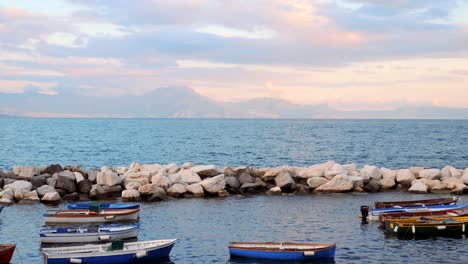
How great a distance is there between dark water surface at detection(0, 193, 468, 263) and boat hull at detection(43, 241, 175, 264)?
0.82 meters

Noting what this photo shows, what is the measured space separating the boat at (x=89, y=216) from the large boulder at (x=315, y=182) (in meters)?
13.9

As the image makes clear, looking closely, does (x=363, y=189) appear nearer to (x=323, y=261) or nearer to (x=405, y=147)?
(x=323, y=261)

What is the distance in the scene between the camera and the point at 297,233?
90.0 feet

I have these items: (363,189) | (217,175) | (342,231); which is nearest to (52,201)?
(217,175)

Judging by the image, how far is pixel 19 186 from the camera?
36.1 meters

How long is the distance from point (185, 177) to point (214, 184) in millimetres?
2657

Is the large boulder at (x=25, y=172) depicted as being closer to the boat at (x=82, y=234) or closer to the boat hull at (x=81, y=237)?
the boat at (x=82, y=234)

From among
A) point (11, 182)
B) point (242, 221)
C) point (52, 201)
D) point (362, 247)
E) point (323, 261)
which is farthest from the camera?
point (11, 182)

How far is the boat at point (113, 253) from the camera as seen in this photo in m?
21.6

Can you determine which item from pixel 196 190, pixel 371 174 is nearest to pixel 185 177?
pixel 196 190

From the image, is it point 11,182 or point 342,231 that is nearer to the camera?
point 342,231

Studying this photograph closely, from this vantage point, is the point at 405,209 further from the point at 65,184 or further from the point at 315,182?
the point at 65,184

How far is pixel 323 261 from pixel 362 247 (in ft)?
10.5

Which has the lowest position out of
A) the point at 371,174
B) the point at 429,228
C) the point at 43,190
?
the point at 429,228
